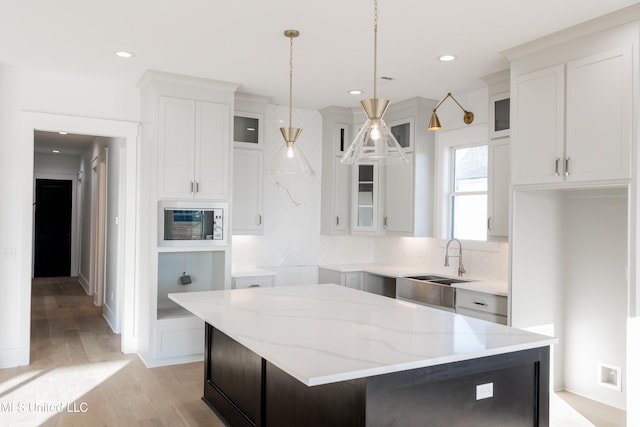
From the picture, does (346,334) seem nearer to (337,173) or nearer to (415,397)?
(415,397)

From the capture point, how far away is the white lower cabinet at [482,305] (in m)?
3.94

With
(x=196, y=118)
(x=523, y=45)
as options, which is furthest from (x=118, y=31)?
(x=523, y=45)

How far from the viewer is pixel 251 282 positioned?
4938mm

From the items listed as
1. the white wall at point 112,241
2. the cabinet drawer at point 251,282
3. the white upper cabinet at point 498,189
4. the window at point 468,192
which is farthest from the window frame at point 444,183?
the white wall at point 112,241

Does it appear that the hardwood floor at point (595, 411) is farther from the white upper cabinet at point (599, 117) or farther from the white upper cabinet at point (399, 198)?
the white upper cabinet at point (399, 198)

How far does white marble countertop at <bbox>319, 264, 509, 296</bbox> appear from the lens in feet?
13.4

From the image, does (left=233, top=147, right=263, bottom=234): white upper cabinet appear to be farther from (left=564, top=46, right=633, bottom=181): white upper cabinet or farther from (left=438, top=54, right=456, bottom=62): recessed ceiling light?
(left=564, top=46, right=633, bottom=181): white upper cabinet

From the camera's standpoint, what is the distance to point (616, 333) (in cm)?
363

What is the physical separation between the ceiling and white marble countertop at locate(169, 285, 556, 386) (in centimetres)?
179

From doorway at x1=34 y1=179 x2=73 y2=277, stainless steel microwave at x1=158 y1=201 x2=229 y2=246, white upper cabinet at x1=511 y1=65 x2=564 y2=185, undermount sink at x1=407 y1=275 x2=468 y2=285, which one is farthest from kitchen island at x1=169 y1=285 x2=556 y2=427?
doorway at x1=34 y1=179 x2=73 y2=277

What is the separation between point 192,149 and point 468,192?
2.74 m

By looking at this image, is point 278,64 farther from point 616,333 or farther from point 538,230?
point 616,333

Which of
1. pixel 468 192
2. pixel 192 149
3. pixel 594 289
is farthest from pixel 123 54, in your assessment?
pixel 594 289

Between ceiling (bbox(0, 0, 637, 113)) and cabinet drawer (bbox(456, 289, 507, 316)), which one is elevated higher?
ceiling (bbox(0, 0, 637, 113))
